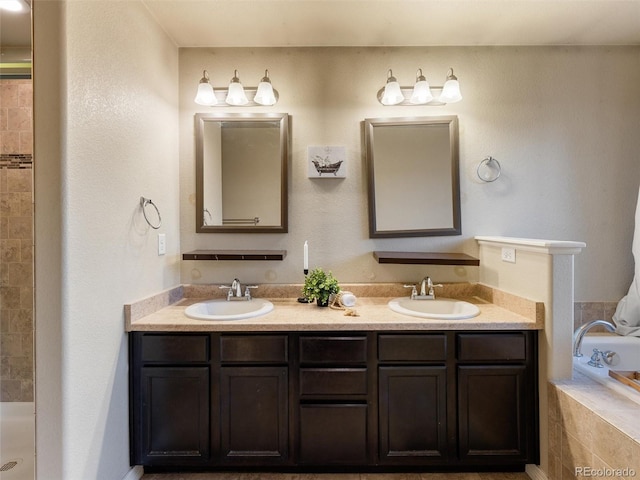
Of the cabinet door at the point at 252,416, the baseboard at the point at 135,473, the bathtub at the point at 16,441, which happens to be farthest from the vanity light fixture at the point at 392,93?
the bathtub at the point at 16,441

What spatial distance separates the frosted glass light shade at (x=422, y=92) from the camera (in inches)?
79.6

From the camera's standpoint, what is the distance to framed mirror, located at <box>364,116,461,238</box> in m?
2.14

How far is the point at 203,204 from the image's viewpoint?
2164mm

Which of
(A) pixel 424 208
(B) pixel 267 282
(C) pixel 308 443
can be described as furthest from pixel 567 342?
(B) pixel 267 282

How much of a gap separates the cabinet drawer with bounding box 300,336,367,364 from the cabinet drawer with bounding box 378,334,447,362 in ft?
0.35

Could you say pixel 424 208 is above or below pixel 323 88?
below

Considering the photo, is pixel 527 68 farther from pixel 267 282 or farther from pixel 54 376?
pixel 54 376

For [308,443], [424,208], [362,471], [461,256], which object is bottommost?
[362,471]

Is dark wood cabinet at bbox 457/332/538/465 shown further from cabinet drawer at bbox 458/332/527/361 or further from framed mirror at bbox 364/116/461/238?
framed mirror at bbox 364/116/461/238

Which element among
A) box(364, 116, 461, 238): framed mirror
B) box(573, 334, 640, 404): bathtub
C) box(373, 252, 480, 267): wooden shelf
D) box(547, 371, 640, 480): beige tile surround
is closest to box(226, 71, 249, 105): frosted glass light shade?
box(364, 116, 461, 238): framed mirror

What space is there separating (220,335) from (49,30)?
151 centimetres

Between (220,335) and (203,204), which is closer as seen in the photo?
(220,335)

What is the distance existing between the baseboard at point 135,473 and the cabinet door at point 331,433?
886 millimetres

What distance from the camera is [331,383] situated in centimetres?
161
